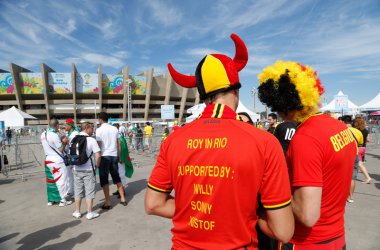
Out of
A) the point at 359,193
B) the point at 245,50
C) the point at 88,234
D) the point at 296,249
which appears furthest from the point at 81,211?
the point at 359,193

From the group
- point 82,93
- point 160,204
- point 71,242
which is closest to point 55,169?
point 71,242

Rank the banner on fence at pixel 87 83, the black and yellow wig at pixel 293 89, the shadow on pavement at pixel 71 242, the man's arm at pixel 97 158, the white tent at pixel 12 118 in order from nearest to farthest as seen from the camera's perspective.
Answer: the black and yellow wig at pixel 293 89 < the shadow on pavement at pixel 71 242 < the man's arm at pixel 97 158 < the white tent at pixel 12 118 < the banner on fence at pixel 87 83

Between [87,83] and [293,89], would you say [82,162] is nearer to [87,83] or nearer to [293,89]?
[293,89]

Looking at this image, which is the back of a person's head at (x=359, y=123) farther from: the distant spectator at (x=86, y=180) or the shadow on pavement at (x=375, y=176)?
the distant spectator at (x=86, y=180)

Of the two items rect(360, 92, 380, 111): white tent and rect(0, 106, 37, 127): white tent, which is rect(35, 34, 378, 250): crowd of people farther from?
rect(0, 106, 37, 127): white tent

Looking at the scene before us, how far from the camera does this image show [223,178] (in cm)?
114

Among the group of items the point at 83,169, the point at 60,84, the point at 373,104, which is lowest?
the point at 83,169

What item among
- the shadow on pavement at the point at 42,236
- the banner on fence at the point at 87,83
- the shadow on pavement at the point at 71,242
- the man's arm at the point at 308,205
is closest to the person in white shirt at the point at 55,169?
the shadow on pavement at the point at 42,236

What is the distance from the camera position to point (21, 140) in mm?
20969

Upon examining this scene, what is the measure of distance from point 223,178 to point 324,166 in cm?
73

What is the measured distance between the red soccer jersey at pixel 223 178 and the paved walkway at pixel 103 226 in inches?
106

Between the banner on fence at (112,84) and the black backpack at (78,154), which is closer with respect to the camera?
the black backpack at (78,154)

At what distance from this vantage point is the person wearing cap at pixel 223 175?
1125 mm

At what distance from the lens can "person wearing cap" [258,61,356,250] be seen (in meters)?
1.40
